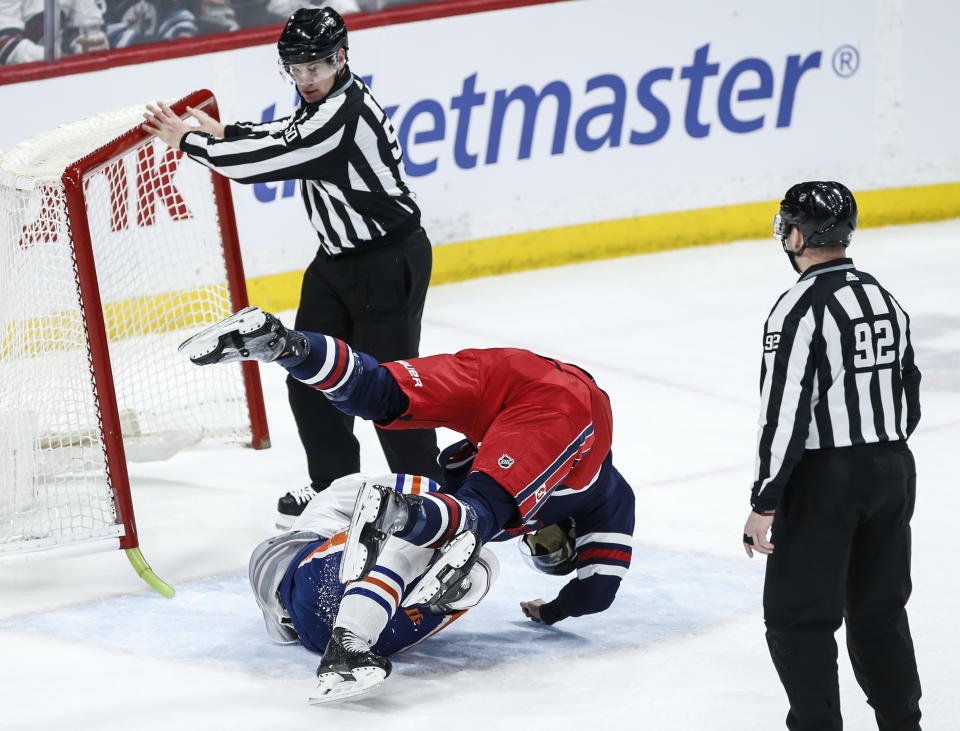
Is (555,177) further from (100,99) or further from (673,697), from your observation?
(673,697)

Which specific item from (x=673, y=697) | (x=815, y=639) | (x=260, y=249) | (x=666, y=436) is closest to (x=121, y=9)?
(x=260, y=249)

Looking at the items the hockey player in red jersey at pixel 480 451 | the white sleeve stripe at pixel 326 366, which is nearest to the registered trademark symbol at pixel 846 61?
the hockey player in red jersey at pixel 480 451

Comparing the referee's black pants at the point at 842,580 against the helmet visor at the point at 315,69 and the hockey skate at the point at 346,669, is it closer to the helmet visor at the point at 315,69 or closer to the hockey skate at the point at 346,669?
the hockey skate at the point at 346,669

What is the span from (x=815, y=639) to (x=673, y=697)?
56 cm

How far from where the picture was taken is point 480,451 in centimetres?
283

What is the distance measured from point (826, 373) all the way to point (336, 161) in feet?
5.53

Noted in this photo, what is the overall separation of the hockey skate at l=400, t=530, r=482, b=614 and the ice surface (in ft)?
0.87

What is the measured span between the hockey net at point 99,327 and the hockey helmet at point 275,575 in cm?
57

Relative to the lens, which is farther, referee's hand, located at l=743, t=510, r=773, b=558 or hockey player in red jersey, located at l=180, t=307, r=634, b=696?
hockey player in red jersey, located at l=180, t=307, r=634, b=696

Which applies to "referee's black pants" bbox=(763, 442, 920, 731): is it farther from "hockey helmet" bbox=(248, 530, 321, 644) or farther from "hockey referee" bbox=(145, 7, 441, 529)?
"hockey referee" bbox=(145, 7, 441, 529)

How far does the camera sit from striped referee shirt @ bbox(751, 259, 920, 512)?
87.2 inches

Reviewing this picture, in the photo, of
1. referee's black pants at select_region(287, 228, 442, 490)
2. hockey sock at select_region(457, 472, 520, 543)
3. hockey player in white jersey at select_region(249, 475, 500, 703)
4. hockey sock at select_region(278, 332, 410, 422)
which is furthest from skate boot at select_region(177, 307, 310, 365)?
referee's black pants at select_region(287, 228, 442, 490)

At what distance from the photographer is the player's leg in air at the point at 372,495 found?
250cm

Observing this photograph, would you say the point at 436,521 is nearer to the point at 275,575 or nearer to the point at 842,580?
the point at 275,575
